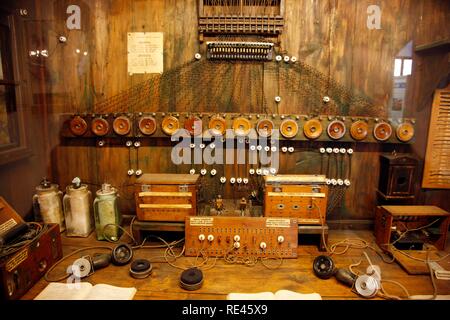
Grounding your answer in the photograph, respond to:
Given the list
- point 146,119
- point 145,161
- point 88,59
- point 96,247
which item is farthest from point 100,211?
point 88,59

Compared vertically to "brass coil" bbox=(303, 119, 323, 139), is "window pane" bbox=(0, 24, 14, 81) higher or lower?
higher

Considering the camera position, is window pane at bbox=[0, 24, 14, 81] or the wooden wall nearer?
window pane at bbox=[0, 24, 14, 81]

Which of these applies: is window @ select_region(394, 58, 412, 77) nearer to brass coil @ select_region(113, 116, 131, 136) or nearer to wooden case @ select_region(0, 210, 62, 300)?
brass coil @ select_region(113, 116, 131, 136)

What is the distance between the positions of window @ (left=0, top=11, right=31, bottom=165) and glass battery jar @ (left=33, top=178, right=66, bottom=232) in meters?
0.37

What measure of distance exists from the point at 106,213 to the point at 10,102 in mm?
1127

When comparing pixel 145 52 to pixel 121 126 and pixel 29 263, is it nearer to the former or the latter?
pixel 121 126

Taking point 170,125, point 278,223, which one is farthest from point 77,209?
point 278,223

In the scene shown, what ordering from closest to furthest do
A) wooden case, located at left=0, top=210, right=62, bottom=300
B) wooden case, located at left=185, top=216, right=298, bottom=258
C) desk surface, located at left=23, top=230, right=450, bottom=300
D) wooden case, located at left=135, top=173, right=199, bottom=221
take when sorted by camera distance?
wooden case, located at left=0, top=210, right=62, bottom=300
desk surface, located at left=23, top=230, right=450, bottom=300
wooden case, located at left=185, top=216, right=298, bottom=258
wooden case, located at left=135, top=173, right=199, bottom=221

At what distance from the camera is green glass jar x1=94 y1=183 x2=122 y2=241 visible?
2.57 metres

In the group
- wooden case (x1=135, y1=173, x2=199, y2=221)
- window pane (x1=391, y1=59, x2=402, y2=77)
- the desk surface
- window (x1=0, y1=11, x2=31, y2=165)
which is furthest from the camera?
window pane (x1=391, y1=59, x2=402, y2=77)

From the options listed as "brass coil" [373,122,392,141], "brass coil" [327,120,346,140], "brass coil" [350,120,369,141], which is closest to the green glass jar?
"brass coil" [327,120,346,140]

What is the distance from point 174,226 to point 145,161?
30.2 inches

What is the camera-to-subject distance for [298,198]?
95.0 inches

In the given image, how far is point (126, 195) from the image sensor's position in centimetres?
294
